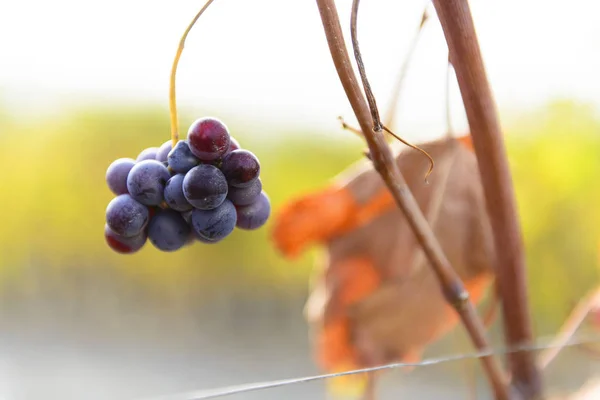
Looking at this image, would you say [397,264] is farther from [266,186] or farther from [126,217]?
[266,186]

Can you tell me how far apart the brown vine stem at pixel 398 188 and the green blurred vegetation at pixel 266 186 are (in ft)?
1.35

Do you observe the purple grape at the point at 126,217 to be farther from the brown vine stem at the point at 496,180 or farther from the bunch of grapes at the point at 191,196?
the brown vine stem at the point at 496,180

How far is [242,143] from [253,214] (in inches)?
31.2

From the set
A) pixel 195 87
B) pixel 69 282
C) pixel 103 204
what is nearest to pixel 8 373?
pixel 69 282

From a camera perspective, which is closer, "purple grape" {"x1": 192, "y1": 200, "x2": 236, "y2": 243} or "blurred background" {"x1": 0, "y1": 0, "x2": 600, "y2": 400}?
"purple grape" {"x1": 192, "y1": 200, "x2": 236, "y2": 243}

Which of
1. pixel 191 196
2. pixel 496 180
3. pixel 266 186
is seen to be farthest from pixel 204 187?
pixel 266 186

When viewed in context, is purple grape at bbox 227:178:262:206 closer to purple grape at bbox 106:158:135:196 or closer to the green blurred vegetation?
purple grape at bbox 106:158:135:196

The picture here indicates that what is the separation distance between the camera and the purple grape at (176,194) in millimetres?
223

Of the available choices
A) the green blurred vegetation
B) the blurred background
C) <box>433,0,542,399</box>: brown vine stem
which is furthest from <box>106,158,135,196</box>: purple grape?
the green blurred vegetation

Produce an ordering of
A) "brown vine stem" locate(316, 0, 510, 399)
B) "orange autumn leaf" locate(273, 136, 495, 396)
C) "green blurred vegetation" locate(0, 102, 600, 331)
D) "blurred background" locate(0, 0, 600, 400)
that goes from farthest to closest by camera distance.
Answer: "green blurred vegetation" locate(0, 102, 600, 331) → "blurred background" locate(0, 0, 600, 400) → "orange autumn leaf" locate(273, 136, 495, 396) → "brown vine stem" locate(316, 0, 510, 399)

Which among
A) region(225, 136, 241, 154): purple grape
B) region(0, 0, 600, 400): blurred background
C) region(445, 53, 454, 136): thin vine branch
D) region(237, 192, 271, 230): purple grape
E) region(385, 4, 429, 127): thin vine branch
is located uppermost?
region(0, 0, 600, 400): blurred background

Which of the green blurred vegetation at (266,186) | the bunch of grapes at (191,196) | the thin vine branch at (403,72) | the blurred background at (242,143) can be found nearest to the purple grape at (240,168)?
the bunch of grapes at (191,196)

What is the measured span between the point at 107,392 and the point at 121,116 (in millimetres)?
528

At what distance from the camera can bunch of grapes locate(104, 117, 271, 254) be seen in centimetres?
22
